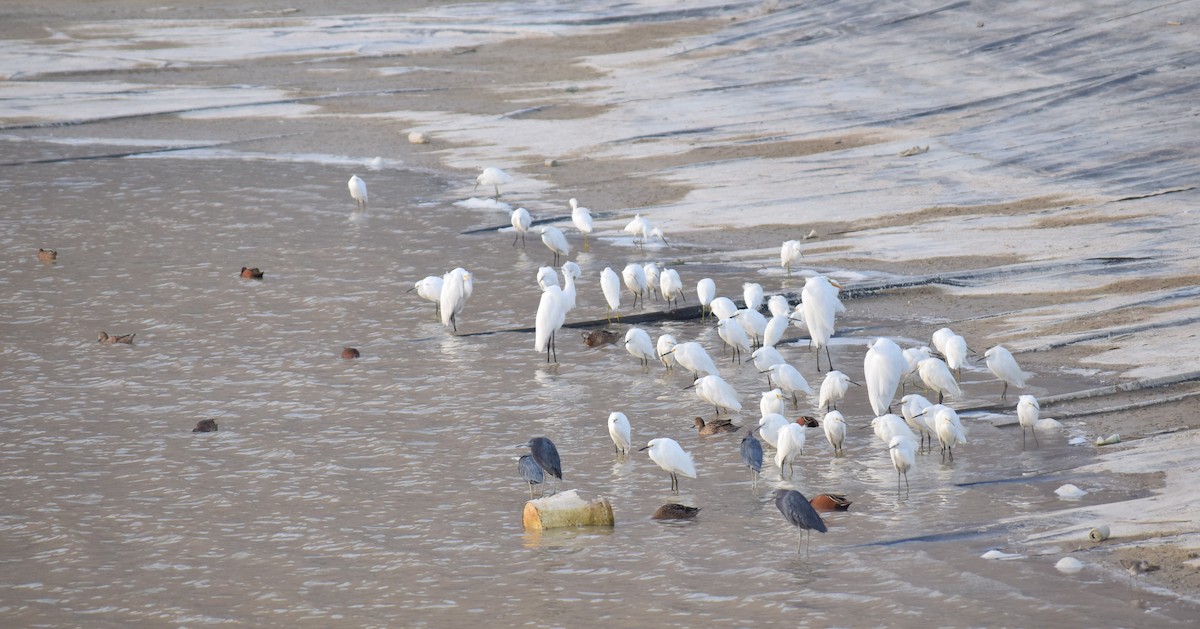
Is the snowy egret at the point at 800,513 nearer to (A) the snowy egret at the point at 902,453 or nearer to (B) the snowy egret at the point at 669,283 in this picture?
(A) the snowy egret at the point at 902,453

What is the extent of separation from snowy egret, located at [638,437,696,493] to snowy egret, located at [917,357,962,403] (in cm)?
178

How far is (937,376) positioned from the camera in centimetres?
812

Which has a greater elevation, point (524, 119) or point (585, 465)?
point (524, 119)

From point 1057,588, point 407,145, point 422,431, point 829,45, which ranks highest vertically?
point 829,45

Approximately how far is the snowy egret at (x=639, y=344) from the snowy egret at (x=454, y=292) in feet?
5.41

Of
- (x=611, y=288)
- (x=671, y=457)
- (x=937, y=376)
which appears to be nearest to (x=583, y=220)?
(x=611, y=288)

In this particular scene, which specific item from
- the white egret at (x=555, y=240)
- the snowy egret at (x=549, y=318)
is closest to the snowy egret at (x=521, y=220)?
the white egret at (x=555, y=240)

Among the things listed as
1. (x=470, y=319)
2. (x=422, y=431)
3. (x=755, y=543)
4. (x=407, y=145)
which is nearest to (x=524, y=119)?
(x=407, y=145)

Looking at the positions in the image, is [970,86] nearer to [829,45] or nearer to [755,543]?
[829,45]

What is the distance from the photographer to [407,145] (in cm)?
1866

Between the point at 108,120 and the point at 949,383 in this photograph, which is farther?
the point at 108,120

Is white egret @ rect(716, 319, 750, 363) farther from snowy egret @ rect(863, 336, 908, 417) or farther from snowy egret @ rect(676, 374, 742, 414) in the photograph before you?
snowy egret @ rect(863, 336, 908, 417)

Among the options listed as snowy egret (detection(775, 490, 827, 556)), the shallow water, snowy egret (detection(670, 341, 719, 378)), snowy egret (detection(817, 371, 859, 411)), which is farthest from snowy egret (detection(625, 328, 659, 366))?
snowy egret (detection(775, 490, 827, 556))

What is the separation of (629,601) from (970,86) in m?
14.1
